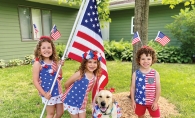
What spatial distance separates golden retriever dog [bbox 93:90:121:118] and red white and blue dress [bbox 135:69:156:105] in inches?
17.8

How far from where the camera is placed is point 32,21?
31.2 ft

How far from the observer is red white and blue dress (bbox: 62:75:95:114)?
245cm

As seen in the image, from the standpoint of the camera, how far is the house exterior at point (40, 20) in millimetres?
8555

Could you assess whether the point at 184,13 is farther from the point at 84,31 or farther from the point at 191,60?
the point at 84,31

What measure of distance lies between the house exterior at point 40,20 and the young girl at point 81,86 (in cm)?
740

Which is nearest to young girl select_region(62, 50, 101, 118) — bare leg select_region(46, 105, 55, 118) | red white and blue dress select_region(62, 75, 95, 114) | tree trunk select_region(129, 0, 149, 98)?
red white and blue dress select_region(62, 75, 95, 114)

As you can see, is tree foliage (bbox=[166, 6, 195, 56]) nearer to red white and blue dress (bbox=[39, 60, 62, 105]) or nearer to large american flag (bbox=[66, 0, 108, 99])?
large american flag (bbox=[66, 0, 108, 99])

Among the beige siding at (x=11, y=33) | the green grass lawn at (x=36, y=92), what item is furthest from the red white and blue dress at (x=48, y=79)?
the beige siding at (x=11, y=33)

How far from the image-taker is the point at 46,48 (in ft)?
8.33

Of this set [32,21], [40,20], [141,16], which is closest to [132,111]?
[141,16]

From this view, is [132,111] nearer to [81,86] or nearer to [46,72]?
[81,86]

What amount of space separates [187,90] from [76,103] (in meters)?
3.58

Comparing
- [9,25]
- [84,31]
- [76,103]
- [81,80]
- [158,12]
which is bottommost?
[76,103]

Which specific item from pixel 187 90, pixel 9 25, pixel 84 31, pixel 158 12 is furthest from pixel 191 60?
pixel 9 25
